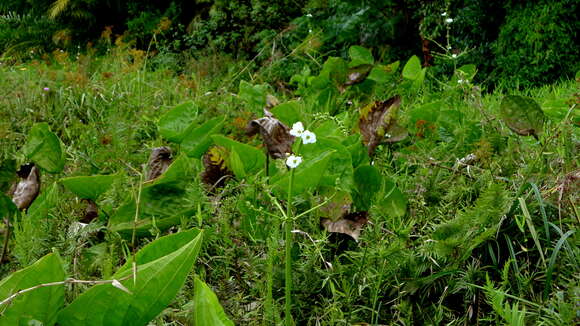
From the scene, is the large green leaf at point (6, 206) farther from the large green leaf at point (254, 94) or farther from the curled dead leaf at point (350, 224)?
the large green leaf at point (254, 94)

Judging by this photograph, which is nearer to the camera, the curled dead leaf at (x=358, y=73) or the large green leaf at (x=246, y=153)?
the large green leaf at (x=246, y=153)

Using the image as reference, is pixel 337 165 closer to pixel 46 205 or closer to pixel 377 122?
pixel 377 122

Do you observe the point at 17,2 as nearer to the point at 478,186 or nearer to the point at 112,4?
the point at 112,4

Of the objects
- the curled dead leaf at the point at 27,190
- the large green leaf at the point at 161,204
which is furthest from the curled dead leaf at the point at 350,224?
the curled dead leaf at the point at 27,190

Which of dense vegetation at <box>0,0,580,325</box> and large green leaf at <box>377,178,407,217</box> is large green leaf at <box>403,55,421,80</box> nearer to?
dense vegetation at <box>0,0,580,325</box>

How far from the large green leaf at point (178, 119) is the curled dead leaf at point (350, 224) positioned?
0.57 meters

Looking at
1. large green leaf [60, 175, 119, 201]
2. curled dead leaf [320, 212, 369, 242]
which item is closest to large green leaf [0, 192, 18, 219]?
large green leaf [60, 175, 119, 201]

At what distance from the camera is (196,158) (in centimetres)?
171

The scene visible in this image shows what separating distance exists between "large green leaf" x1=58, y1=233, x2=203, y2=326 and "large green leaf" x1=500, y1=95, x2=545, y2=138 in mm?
1022

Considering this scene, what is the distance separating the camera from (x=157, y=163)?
1.58 meters

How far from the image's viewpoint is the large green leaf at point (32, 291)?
90 centimetres

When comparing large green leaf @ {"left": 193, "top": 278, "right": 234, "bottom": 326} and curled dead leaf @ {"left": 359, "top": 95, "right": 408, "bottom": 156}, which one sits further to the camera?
curled dead leaf @ {"left": 359, "top": 95, "right": 408, "bottom": 156}

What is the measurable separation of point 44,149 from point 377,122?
3.04 ft

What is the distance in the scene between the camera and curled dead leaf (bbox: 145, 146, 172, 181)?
5.16 ft
